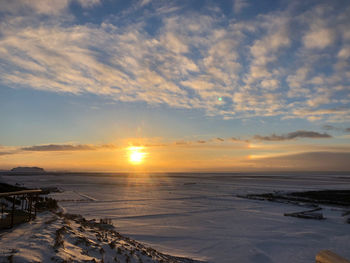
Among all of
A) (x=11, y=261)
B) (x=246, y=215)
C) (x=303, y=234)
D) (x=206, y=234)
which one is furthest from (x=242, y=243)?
(x=11, y=261)

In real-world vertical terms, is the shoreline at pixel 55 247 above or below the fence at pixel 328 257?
below

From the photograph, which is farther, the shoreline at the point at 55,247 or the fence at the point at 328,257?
the shoreline at the point at 55,247

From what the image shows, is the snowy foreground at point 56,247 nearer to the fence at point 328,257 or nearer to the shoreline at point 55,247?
the shoreline at point 55,247

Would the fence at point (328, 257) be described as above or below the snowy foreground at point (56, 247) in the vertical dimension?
above

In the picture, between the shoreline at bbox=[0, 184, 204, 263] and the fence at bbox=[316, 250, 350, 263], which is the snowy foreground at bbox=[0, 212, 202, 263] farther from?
the fence at bbox=[316, 250, 350, 263]

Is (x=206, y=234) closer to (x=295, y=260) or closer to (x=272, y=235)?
(x=272, y=235)

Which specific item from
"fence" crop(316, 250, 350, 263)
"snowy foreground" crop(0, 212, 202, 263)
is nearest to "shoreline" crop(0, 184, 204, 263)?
"snowy foreground" crop(0, 212, 202, 263)

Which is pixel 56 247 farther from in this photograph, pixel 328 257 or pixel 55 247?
pixel 328 257

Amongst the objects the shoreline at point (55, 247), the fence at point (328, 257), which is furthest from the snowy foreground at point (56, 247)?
the fence at point (328, 257)

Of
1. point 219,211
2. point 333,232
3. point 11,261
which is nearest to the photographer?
point 11,261

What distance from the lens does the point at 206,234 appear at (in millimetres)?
18328

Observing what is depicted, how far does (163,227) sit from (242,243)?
6481mm

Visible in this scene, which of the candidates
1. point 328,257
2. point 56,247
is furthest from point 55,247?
point 328,257

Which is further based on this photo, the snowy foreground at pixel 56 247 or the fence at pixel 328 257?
the snowy foreground at pixel 56 247
